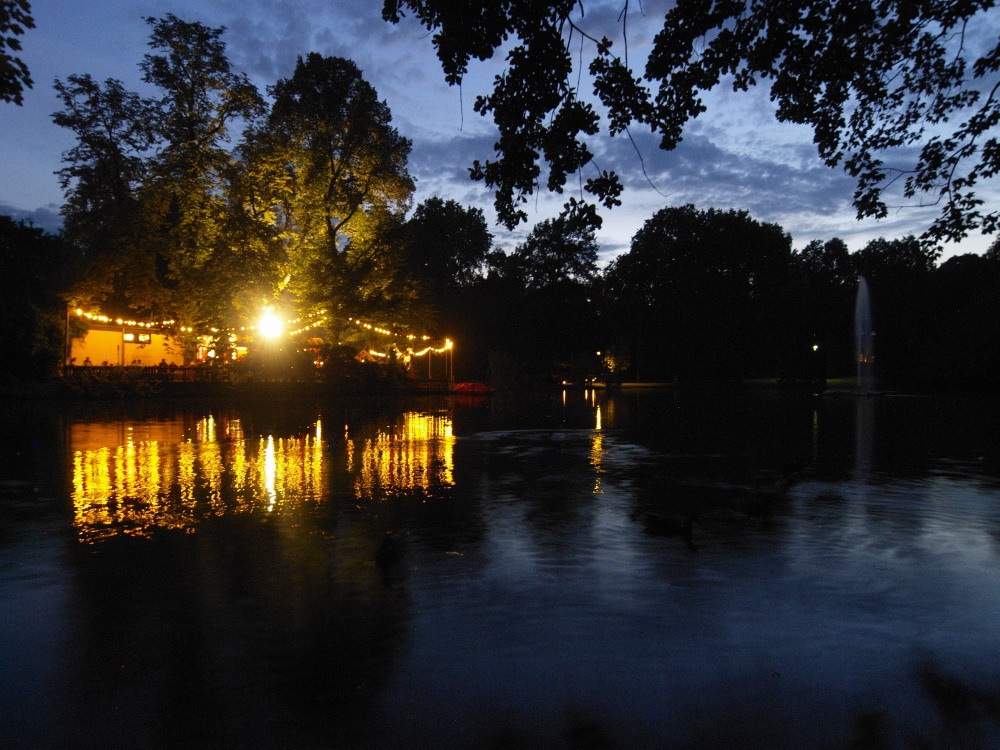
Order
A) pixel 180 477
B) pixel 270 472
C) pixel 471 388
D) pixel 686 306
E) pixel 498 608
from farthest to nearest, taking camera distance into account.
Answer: pixel 686 306 → pixel 471 388 → pixel 270 472 → pixel 180 477 → pixel 498 608

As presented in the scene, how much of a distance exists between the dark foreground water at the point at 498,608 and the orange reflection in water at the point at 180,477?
94mm

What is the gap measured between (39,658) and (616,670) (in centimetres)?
364

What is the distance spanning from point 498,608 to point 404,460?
9.16 metres

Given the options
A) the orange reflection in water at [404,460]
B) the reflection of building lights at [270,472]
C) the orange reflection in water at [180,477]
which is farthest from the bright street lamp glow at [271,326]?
the reflection of building lights at [270,472]

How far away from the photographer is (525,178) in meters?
8.52

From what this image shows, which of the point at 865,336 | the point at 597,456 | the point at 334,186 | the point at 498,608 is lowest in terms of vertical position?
the point at 498,608

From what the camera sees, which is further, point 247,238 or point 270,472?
point 247,238

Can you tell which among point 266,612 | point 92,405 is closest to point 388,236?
point 92,405

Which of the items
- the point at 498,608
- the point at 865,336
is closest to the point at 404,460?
the point at 498,608

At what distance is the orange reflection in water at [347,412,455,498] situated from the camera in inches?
464

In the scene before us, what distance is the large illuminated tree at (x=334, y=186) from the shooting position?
37719 mm

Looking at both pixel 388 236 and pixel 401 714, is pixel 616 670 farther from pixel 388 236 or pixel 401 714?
pixel 388 236

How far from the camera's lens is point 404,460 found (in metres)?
14.8

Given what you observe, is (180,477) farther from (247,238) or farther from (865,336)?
(865,336)
